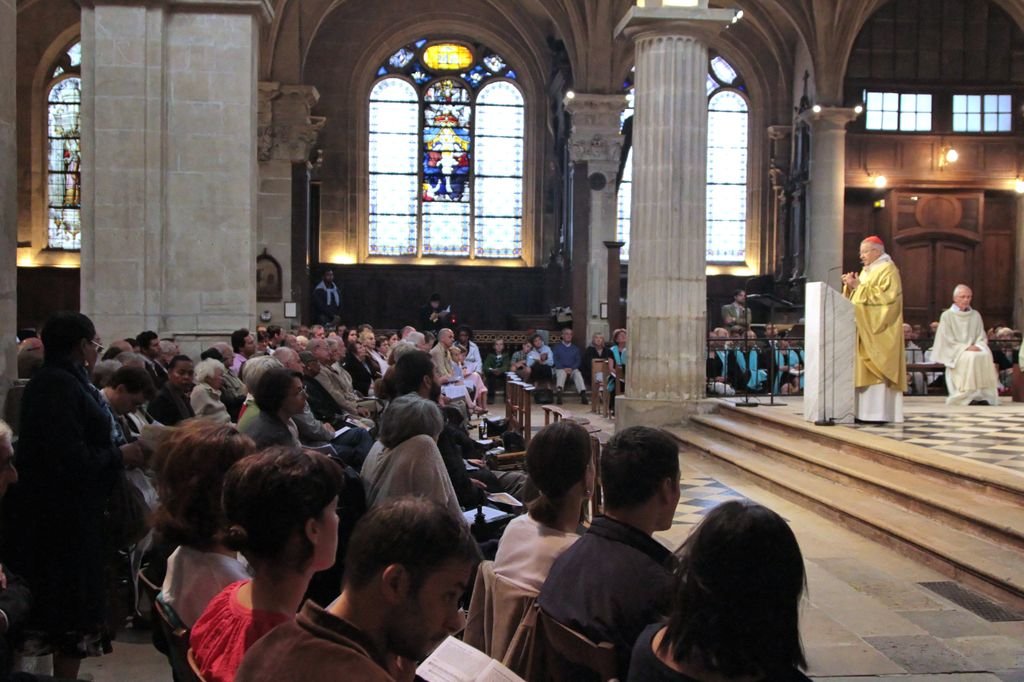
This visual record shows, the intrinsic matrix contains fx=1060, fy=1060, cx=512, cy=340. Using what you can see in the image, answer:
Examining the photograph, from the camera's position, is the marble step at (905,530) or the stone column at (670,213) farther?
the stone column at (670,213)

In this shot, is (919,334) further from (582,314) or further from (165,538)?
(165,538)

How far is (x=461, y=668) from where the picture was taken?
201cm

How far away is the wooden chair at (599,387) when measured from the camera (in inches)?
587

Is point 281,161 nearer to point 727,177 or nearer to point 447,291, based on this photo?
point 447,291

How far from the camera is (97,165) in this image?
9742 mm

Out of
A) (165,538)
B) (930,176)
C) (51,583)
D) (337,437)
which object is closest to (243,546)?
(165,538)

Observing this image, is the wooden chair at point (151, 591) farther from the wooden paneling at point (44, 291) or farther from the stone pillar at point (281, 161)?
the wooden paneling at point (44, 291)

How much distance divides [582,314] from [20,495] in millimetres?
15223

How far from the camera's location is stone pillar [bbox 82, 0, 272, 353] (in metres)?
9.71

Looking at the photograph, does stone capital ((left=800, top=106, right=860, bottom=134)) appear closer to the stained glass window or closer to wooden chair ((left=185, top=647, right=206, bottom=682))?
the stained glass window

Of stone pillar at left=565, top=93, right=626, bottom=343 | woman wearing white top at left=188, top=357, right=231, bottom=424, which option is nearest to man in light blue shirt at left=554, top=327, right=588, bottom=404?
stone pillar at left=565, top=93, right=626, bottom=343

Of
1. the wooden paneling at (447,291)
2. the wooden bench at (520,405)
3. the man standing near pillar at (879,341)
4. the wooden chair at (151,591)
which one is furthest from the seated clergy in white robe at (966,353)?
the wooden chair at (151,591)

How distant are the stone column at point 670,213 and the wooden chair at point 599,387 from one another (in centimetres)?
256

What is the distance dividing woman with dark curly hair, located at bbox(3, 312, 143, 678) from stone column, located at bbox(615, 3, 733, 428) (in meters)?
8.73
